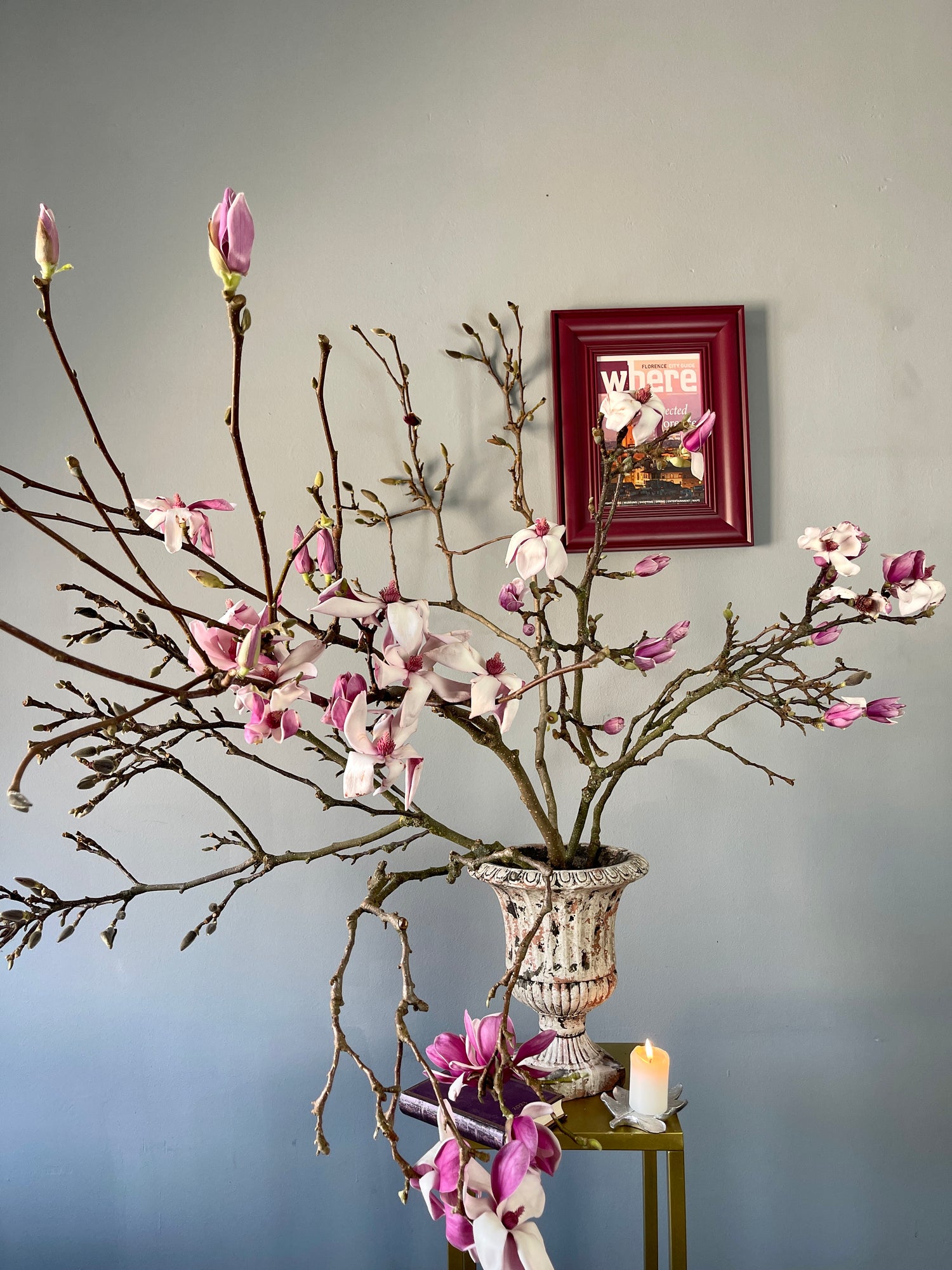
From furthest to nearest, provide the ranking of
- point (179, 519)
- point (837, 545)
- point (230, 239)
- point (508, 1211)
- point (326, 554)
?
1. point (837, 545)
2. point (326, 554)
3. point (179, 519)
4. point (508, 1211)
5. point (230, 239)

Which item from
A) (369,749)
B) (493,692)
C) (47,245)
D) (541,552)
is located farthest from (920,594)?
(47,245)

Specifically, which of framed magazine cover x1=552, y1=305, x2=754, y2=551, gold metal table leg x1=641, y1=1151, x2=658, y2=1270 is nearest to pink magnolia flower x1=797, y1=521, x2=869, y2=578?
framed magazine cover x1=552, y1=305, x2=754, y2=551

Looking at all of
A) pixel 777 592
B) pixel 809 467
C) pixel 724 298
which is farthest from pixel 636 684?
pixel 724 298

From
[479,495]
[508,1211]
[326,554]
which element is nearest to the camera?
[508,1211]

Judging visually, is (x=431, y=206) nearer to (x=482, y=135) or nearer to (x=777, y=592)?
(x=482, y=135)

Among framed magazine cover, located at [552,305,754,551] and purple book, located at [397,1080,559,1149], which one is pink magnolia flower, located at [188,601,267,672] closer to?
purple book, located at [397,1080,559,1149]

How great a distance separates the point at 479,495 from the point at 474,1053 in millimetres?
842

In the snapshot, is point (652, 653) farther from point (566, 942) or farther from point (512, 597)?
point (566, 942)

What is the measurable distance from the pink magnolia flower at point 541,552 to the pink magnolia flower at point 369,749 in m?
0.28

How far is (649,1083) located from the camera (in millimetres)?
1037

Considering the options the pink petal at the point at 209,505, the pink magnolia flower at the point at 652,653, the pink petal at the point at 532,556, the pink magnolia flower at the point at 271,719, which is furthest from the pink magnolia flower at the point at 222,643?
the pink magnolia flower at the point at 652,653

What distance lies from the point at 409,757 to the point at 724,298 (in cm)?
103

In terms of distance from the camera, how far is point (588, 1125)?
3.37 ft

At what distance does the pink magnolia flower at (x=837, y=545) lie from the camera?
38.6 inches
